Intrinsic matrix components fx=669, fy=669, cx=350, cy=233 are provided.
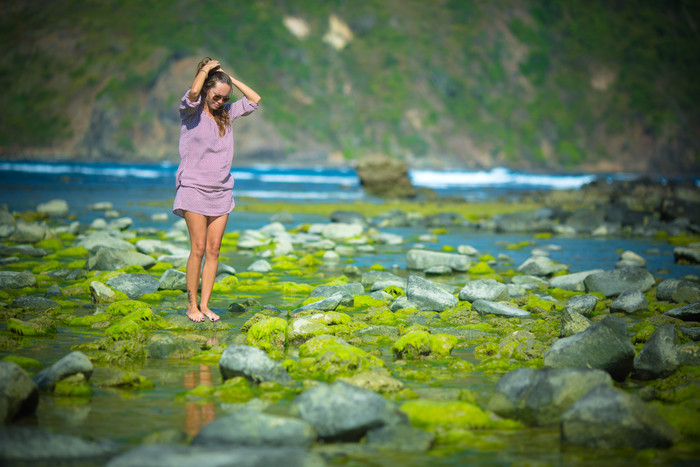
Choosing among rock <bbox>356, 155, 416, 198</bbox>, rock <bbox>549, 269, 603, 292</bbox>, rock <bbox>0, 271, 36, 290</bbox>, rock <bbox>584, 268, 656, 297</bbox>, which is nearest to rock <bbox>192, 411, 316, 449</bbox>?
rock <bbox>0, 271, 36, 290</bbox>

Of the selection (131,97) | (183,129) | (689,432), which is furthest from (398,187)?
(131,97)

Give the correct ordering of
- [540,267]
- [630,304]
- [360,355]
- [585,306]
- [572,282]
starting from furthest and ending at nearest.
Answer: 1. [540,267]
2. [572,282]
3. [630,304]
4. [585,306]
5. [360,355]

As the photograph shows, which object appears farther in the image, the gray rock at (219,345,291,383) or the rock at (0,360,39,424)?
the gray rock at (219,345,291,383)

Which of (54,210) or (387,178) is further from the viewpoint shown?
(387,178)

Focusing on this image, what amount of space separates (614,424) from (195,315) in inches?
159

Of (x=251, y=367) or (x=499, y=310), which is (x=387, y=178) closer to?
(x=499, y=310)

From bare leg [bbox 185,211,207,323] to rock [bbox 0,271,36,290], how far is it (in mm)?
2698

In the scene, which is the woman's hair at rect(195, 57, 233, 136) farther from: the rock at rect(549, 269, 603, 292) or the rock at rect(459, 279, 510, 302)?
the rock at rect(549, 269, 603, 292)

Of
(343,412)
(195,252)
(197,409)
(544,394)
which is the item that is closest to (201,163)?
(195,252)

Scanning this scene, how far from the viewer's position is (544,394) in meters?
4.05

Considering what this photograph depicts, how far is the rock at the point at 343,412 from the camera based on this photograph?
3662 mm

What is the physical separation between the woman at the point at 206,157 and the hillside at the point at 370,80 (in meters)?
114

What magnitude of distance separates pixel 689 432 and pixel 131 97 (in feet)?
430

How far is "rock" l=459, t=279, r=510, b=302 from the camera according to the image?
7738mm
